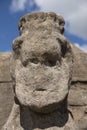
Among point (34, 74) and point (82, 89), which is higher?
point (34, 74)

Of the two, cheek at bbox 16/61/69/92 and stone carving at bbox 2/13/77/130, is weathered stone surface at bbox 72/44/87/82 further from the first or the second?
cheek at bbox 16/61/69/92

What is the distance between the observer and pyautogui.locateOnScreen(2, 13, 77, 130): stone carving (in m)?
3.74

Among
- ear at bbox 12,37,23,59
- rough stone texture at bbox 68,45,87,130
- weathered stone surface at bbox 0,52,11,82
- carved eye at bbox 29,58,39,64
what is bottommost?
rough stone texture at bbox 68,45,87,130

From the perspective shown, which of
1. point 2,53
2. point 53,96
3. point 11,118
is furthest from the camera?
point 2,53

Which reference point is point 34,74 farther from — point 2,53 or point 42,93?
point 2,53

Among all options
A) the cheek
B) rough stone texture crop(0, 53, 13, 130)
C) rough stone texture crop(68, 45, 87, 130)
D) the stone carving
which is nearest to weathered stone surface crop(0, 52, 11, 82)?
rough stone texture crop(0, 53, 13, 130)

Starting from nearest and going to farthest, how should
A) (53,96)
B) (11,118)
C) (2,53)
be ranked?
(53,96) < (11,118) < (2,53)

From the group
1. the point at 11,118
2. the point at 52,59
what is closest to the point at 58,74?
the point at 52,59

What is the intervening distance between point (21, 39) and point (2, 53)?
297cm

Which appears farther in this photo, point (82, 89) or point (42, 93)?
point (82, 89)

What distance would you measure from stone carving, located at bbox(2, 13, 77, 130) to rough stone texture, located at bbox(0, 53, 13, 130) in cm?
249

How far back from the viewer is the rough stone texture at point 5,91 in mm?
6465

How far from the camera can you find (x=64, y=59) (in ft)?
12.8

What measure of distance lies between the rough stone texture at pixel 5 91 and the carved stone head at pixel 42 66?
2.61 metres
